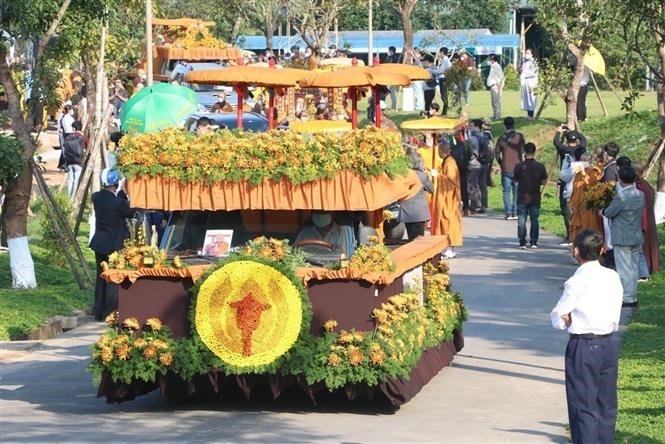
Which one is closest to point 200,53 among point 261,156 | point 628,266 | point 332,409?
point 628,266

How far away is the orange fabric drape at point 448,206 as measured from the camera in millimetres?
24688

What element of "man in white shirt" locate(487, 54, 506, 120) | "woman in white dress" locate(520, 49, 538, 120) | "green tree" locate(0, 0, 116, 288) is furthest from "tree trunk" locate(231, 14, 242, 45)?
"green tree" locate(0, 0, 116, 288)

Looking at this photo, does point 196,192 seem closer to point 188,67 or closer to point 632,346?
point 632,346

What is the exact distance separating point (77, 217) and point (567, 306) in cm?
1469

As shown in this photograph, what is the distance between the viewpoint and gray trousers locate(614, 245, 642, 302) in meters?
19.6

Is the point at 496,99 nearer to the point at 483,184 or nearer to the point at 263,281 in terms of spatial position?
the point at 483,184

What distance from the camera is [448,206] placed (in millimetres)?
24719

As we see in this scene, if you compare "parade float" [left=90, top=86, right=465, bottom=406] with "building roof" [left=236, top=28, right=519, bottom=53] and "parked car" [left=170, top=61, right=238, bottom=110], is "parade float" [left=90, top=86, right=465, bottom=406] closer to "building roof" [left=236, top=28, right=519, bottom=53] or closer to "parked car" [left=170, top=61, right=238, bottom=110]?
"parked car" [left=170, top=61, right=238, bottom=110]

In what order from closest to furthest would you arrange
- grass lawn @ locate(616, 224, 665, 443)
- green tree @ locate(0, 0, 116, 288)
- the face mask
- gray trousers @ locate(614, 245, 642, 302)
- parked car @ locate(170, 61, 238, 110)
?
grass lawn @ locate(616, 224, 665, 443)
the face mask
gray trousers @ locate(614, 245, 642, 302)
green tree @ locate(0, 0, 116, 288)
parked car @ locate(170, 61, 238, 110)

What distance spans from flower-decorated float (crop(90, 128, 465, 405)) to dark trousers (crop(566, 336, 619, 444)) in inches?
86.6

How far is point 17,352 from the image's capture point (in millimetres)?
16688

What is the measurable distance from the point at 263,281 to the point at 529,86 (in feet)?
96.2

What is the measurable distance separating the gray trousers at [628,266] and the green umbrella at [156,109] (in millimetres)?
7518

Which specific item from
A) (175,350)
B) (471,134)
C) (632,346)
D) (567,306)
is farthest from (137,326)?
(471,134)
